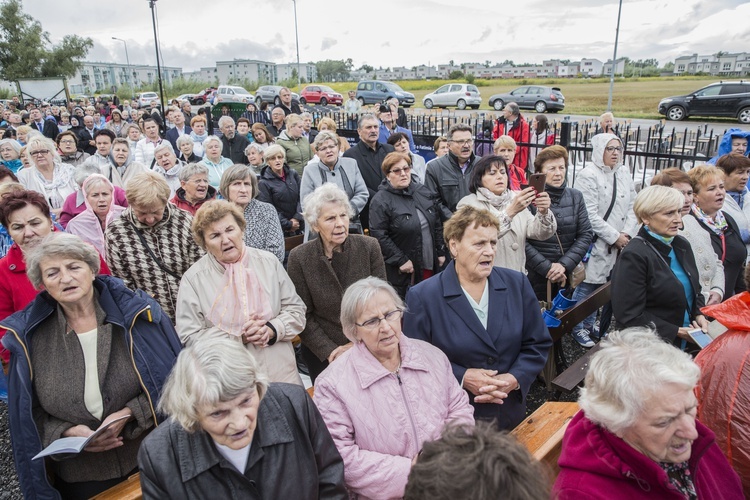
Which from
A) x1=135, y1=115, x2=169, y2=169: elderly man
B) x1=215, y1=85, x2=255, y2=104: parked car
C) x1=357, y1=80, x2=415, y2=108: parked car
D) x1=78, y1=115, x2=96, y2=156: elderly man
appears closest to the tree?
x1=215, y1=85, x2=255, y2=104: parked car

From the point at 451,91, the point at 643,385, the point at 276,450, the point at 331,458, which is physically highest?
the point at 451,91

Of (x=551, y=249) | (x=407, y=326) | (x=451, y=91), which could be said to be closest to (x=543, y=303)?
(x=551, y=249)

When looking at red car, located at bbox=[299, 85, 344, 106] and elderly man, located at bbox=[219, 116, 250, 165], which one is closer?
elderly man, located at bbox=[219, 116, 250, 165]

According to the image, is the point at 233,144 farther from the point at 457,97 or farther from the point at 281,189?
the point at 457,97

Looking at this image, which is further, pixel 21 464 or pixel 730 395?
pixel 21 464

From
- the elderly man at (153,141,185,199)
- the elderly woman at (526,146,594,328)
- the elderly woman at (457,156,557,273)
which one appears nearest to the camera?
the elderly woman at (457,156,557,273)

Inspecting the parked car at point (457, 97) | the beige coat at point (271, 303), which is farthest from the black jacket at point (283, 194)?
the parked car at point (457, 97)

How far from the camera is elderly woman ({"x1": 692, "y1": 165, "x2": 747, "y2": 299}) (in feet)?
12.5

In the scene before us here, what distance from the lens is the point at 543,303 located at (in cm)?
390

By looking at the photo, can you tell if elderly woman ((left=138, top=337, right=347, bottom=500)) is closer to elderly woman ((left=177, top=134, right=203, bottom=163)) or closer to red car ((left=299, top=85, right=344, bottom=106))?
elderly woman ((left=177, top=134, right=203, bottom=163))

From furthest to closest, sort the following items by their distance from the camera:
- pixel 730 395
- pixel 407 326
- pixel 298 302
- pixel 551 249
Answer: pixel 551 249
pixel 298 302
pixel 407 326
pixel 730 395

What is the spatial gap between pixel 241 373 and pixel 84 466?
4.11 ft

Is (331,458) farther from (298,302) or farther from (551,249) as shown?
(551,249)

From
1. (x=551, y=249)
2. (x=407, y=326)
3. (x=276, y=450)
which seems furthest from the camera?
(x=551, y=249)
